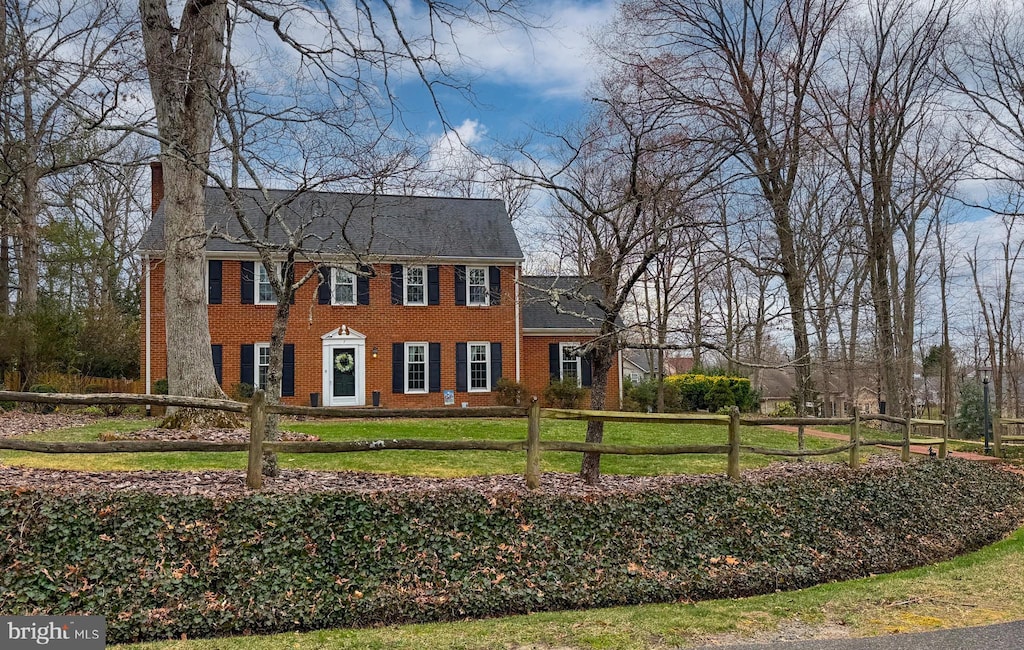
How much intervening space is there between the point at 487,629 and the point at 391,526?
1.48m

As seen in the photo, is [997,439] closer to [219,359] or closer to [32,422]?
[219,359]

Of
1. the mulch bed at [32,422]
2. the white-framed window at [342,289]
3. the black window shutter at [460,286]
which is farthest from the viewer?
the black window shutter at [460,286]

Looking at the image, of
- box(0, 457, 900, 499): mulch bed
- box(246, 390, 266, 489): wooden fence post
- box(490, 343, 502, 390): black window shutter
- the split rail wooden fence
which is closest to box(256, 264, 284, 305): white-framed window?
box(490, 343, 502, 390): black window shutter

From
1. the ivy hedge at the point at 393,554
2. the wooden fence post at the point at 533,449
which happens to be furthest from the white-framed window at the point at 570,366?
the wooden fence post at the point at 533,449

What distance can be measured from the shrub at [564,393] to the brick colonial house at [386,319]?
68 centimetres

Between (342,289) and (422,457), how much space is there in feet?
38.3

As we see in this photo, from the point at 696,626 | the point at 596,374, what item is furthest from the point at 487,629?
the point at 596,374

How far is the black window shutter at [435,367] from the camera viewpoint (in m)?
22.2

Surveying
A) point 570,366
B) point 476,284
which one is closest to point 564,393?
point 570,366

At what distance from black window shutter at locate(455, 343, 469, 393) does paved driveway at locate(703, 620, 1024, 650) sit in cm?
1701

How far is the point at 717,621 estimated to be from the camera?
6340 mm

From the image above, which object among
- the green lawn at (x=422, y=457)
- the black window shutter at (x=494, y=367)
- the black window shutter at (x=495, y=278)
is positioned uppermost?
the black window shutter at (x=495, y=278)

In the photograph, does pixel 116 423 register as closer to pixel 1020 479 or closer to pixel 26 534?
pixel 26 534

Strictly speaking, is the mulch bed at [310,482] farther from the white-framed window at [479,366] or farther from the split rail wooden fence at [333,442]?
the white-framed window at [479,366]
